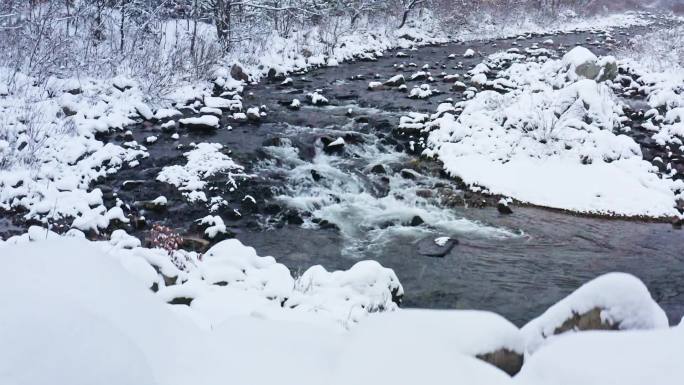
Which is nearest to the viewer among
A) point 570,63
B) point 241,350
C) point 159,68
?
point 241,350

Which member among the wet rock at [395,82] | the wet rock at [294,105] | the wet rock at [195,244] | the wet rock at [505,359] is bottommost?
the wet rock at [195,244]

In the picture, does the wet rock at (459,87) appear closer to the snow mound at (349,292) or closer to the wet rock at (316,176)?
the wet rock at (316,176)

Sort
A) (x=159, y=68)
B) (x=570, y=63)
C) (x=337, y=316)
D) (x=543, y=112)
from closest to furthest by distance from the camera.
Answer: (x=337, y=316) → (x=543, y=112) → (x=159, y=68) → (x=570, y=63)

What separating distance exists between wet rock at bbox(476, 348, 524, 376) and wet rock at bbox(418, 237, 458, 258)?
3.68m

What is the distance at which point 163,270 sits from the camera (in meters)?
4.40

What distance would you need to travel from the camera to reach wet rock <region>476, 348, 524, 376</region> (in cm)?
271

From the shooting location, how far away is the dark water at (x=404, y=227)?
591 cm

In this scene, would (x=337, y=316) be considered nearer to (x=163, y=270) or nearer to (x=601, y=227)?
(x=163, y=270)

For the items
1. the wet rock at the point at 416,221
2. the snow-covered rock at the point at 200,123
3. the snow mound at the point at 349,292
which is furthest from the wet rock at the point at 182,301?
the snow-covered rock at the point at 200,123

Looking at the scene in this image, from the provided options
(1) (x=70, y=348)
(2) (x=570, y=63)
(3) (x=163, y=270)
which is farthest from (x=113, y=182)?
(2) (x=570, y=63)

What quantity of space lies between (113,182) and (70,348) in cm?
634

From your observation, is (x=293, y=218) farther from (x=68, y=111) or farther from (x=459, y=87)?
(x=459, y=87)

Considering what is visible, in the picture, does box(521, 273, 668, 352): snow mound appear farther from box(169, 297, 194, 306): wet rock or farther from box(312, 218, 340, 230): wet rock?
box(312, 218, 340, 230): wet rock

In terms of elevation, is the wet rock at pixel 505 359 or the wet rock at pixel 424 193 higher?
the wet rock at pixel 505 359
